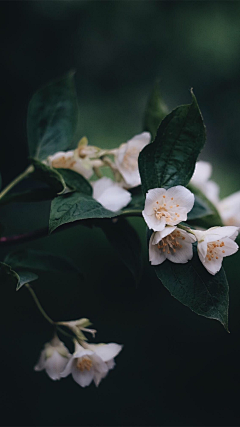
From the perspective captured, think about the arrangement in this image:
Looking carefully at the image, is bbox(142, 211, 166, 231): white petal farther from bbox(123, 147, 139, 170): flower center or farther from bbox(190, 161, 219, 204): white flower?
bbox(190, 161, 219, 204): white flower

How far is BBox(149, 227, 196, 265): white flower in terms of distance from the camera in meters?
0.40

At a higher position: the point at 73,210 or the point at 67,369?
the point at 73,210

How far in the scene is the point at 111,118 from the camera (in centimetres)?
266

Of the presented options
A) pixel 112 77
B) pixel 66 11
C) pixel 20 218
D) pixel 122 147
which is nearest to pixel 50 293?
pixel 20 218

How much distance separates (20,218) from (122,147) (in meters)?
1.77

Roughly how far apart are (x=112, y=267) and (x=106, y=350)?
1522 mm

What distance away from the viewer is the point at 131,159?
0.51 meters

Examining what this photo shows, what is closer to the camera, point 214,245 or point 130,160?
point 214,245

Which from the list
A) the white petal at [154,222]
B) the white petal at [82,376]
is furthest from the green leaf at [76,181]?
the white petal at [82,376]

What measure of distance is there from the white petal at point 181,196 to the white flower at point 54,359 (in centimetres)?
25

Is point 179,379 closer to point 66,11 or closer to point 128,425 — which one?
point 128,425

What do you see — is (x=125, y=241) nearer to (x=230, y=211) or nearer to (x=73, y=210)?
(x=73, y=210)

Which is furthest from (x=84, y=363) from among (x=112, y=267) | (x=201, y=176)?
(x=112, y=267)

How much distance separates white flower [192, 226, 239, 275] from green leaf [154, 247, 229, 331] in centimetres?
1
